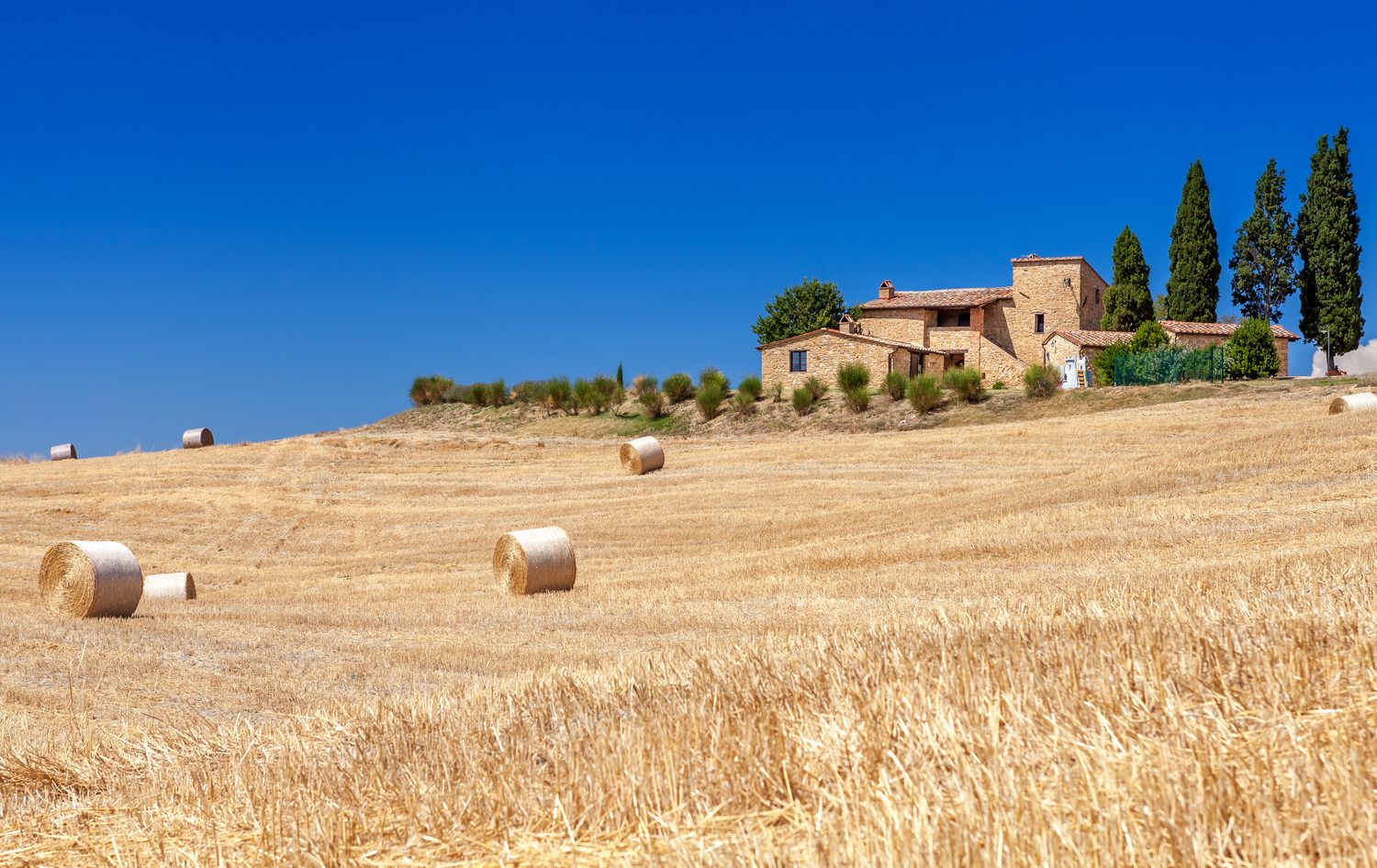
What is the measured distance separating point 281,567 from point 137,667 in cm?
1254

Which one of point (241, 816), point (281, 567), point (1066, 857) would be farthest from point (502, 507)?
point (1066, 857)

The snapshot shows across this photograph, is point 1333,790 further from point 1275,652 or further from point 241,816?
point 241,816

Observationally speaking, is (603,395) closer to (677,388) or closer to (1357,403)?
(677,388)

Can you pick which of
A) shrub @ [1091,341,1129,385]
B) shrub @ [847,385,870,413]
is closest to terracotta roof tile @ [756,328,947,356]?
shrub @ [1091,341,1129,385]

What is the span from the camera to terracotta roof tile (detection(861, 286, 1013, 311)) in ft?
236

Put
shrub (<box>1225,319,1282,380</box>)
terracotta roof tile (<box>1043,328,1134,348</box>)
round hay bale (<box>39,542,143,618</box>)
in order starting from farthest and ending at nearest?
terracotta roof tile (<box>1043,328,1134,348</box>) < shrub (<box>1225,319,1282,380</box>) < round hay bale (<box>39,542,143,618</box>)

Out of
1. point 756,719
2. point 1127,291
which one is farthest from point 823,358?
point 756,719

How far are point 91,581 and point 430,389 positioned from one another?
5103 centimetres

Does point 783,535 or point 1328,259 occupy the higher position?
point 1328,259

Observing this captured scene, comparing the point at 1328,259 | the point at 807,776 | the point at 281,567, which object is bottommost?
the point at 281,567

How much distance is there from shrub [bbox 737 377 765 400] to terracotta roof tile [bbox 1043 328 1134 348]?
2354cm

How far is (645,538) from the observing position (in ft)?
77.8

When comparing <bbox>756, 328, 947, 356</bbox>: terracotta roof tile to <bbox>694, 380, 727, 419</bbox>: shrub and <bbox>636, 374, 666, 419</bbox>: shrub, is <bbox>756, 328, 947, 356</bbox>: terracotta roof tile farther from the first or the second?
<bbox>694, 380, 727, 419</bbox>: shrub

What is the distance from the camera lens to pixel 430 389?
66812mm
